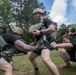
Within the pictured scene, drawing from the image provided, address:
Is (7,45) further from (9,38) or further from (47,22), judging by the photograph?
(47,22)

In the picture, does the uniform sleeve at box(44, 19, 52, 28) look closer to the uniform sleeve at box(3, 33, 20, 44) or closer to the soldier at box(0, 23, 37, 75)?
the soldier at box(0, 23, 37, 75)

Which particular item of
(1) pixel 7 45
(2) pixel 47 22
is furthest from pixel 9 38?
(2) pixel 47 22

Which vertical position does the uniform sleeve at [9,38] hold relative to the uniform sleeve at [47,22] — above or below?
below

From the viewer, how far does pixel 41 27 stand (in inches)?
246

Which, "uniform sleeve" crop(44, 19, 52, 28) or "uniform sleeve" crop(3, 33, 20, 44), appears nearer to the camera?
"uniform sleeve" crop(3, 33, 20, 44)

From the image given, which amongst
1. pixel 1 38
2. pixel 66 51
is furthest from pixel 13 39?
pixel 66 51

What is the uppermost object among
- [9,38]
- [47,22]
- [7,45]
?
[47,22]

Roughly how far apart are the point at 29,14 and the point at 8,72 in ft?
152

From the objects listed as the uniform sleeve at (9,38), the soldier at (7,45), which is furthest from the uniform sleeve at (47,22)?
the uniform sleeve at (9,38)

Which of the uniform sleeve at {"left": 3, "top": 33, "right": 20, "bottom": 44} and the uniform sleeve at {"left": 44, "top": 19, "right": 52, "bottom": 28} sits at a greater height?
the uniform sleeve at {"left": 44, "top": 19, "right": 52, "bottom": 28}

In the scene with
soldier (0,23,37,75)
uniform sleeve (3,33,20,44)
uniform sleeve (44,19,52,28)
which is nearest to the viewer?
soldier (0,23,37,75)

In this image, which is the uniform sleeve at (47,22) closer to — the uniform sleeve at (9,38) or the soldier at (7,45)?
the soldier at (7,45)

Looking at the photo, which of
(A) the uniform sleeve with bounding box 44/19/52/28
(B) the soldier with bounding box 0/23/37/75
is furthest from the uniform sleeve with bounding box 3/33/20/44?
(A) the uniform sleeve with bounding box 44/19/52/28

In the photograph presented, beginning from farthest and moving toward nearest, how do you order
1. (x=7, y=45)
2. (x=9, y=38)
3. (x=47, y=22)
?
(x=47, y=22)
(x=7, y=45)
(x=9, y=38)
